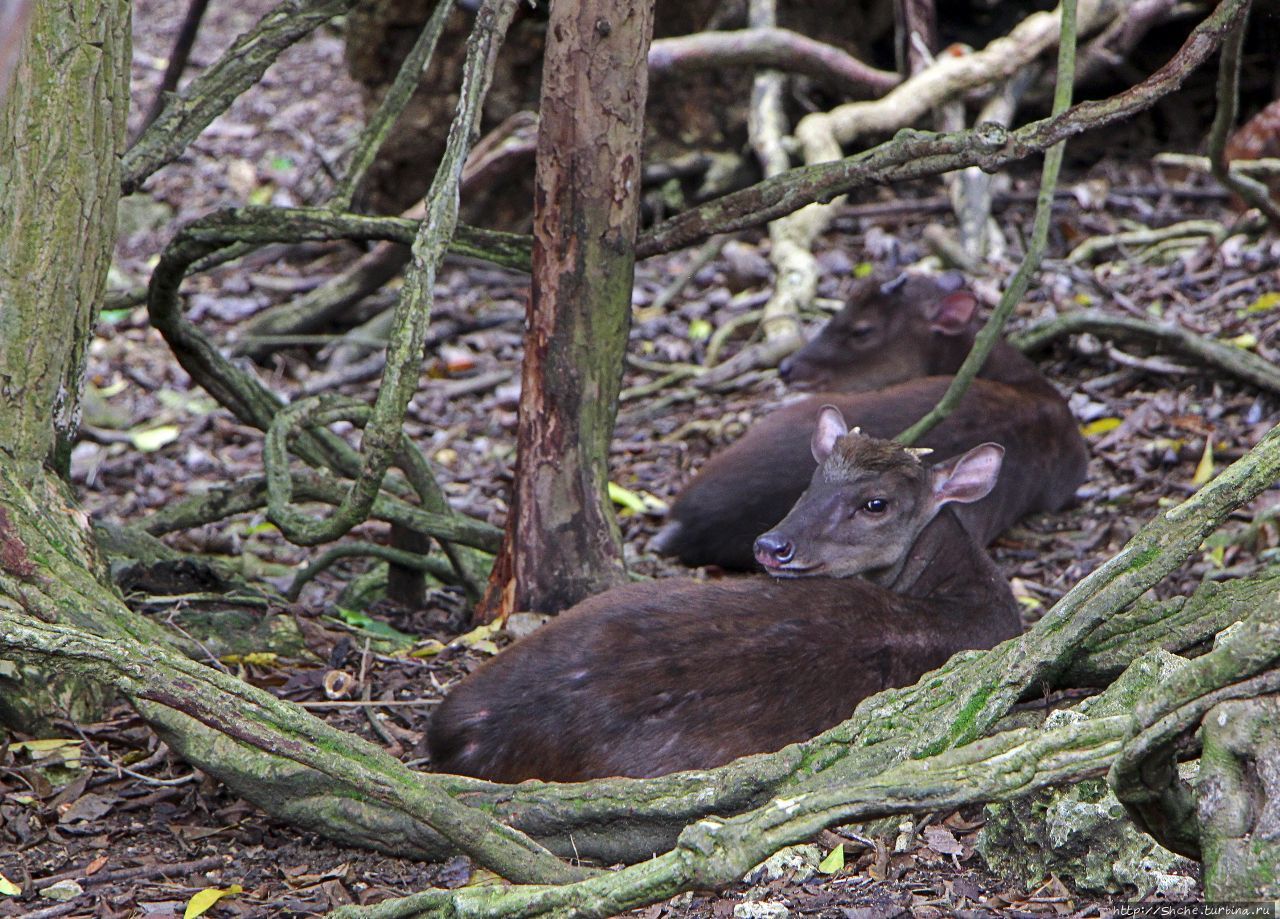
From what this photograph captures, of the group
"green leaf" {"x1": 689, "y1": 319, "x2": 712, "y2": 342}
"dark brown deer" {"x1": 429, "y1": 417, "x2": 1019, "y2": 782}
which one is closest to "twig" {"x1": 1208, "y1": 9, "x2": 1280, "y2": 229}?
"dark brown deer" {"x1": 429, "y1": 417, "x2": 1019, "y2": 782}

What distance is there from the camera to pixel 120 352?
29.1 ft

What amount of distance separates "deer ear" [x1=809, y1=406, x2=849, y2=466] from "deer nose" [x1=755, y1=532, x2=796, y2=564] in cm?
53

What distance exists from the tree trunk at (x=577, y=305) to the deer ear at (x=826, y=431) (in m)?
0.96

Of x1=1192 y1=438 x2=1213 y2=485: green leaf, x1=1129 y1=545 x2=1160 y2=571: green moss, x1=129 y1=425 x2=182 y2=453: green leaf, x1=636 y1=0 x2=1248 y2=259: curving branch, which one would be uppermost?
x1=636 y1=0 x2=1248 y2=259: curving branch

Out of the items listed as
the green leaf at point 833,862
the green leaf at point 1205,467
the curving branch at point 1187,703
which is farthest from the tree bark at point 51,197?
the green leaf at point 1205,467

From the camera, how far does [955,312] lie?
7188 mm

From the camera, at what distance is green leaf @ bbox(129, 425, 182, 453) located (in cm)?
754

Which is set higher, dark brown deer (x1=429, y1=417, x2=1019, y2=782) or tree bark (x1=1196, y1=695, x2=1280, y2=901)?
tree bark (x1=1196, y1=695, x2=1280, y2=901)

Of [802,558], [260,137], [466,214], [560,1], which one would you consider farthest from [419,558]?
[260,137]

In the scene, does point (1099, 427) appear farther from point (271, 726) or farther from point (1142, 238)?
point (271, 726)

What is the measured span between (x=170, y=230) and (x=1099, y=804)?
9247 mm

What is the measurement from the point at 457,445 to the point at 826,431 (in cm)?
278

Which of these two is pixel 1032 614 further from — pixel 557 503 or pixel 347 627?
pixel 347 627

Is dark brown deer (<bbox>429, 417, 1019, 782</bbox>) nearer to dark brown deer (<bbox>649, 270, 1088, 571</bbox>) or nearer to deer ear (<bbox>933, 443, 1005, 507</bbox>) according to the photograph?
deer ear (<bbox>933, 443, 1005, 507</bbox>)
